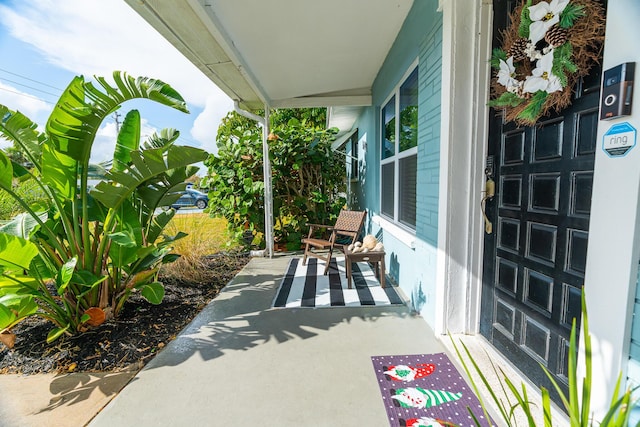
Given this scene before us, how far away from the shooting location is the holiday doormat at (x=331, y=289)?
3.06 metres

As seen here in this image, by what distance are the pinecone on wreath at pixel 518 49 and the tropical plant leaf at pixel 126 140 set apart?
2998mm

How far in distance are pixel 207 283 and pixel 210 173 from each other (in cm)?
255

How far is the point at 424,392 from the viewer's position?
66.0 inches

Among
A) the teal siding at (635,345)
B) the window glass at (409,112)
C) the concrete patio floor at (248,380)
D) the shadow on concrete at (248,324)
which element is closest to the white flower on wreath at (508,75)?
the teal siding at (635,345)

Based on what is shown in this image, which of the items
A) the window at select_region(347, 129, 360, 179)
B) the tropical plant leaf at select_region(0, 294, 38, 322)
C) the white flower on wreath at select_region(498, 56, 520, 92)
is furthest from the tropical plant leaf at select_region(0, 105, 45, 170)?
the window at select_region(347, 129, 360, 179)

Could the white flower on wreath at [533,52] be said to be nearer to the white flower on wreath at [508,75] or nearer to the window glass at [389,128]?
the white flower on wreath at [508,75]

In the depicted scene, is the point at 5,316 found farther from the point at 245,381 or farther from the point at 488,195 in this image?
the point at 488,195

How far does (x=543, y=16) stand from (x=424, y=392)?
2.11 meters

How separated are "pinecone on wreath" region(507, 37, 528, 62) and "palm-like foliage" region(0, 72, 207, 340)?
89.7 inches

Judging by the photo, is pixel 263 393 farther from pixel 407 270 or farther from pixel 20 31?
pixel 20 31

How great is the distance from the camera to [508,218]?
5.97 feet

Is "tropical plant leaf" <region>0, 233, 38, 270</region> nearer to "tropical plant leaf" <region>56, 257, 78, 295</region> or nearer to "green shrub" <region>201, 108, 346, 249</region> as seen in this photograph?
"tropical plant leaf" <region>56, 257, 78, 295</region>

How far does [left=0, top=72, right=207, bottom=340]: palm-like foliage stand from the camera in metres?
2.01

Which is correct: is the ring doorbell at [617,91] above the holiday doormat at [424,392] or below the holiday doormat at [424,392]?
above
